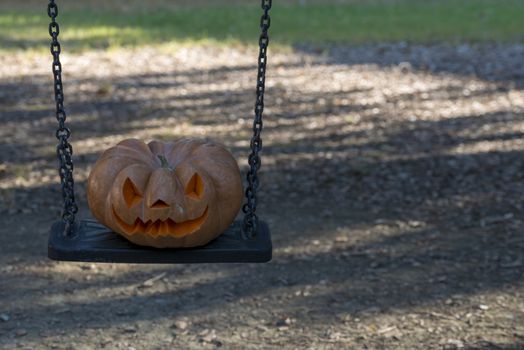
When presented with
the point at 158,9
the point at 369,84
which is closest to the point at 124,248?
the point at 369,84

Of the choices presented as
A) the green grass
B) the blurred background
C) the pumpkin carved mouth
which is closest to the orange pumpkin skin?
the pumpkin carved mouth

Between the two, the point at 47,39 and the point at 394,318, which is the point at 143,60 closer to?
the point at 47,39

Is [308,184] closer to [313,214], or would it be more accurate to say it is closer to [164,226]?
[313,214]

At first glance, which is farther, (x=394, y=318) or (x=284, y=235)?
(x=284, y=235)

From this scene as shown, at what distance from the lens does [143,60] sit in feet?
40.5

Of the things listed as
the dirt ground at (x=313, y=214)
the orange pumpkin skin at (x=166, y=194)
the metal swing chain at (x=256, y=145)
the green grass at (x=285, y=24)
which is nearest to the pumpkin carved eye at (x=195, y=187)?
the orange pumpkin skin at (x=166, y=194)

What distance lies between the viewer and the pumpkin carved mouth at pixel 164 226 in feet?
10.4

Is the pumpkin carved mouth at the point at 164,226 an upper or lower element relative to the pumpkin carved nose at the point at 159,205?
lower

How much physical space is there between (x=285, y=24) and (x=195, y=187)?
13019 mm

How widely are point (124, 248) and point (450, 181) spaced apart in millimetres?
3913

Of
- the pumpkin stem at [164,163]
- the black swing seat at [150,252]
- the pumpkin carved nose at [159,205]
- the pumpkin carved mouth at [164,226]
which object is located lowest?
the black swing seat at [150,252]

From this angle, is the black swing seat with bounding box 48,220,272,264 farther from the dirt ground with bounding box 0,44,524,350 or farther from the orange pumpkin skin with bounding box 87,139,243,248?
the dirt ground with bounding box 0,44,524,350

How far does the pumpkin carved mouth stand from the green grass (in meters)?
10.3

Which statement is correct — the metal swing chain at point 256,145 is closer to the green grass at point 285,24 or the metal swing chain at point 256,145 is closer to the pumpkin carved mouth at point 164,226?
the pumpkin carved mouth at point 164,226
